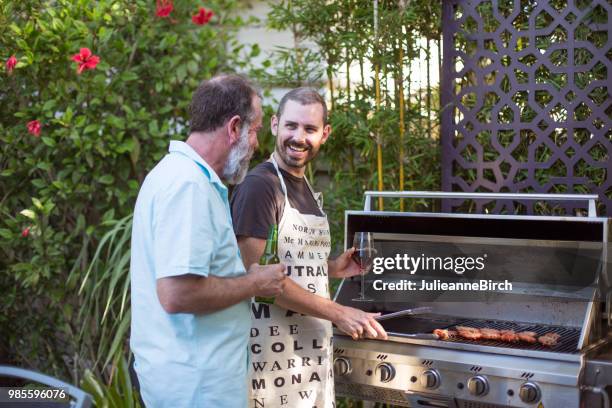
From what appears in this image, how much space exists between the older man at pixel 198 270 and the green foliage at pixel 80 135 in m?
1.85

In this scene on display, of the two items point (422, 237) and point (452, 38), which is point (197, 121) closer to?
point (422, 237)

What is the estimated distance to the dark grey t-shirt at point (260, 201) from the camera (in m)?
2.55

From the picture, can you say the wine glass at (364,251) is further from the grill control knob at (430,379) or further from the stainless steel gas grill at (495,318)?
the grill control knob at (430,379)

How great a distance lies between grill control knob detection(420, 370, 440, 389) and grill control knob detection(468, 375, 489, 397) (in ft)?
0.40

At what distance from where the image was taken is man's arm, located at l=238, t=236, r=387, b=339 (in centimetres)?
255

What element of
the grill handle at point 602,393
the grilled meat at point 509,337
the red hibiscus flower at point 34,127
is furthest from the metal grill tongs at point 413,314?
the red hibiscus flower at point 34,127

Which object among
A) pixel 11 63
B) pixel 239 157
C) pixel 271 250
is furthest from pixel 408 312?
pixel 11 63

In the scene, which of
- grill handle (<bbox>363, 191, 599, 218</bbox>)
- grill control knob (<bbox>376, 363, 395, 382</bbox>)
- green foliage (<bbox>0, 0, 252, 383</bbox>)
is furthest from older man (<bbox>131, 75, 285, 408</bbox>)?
green foliage (<bbox>0, 0, 252, 383</bbox>)

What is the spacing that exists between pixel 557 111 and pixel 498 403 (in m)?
1.40

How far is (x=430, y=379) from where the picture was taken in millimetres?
2832

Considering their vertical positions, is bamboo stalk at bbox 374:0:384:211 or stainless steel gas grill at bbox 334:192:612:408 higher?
bamboo stalk at bbox 374:0:384:211

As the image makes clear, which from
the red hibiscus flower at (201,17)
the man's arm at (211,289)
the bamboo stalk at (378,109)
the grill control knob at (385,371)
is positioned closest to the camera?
the man's arm at (211,289)

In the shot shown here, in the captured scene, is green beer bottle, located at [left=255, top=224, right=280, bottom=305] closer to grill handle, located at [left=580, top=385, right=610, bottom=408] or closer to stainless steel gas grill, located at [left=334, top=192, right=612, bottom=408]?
stainless steel gas grill, located at [left=334, top=192, right=612, bottom=408]

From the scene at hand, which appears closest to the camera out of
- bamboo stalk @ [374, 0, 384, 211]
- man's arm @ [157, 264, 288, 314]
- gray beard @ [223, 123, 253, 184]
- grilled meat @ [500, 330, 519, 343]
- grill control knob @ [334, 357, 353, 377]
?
man's arm @ [157, 264, 288, 314]
